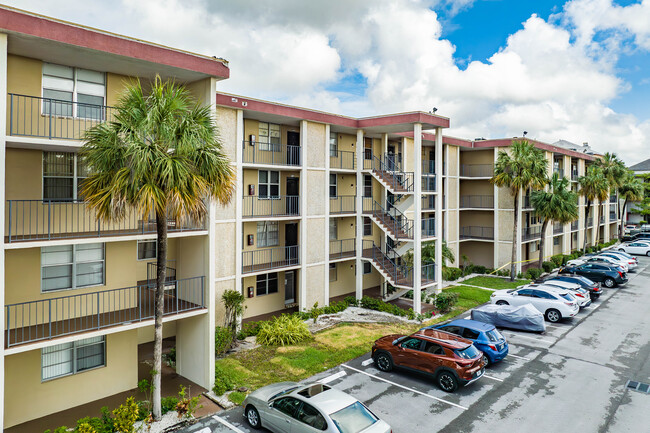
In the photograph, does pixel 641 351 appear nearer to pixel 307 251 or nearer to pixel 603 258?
pixel 307 251

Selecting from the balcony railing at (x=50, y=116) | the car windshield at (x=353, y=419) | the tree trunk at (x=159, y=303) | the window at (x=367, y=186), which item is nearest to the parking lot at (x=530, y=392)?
the tree trunk at (x=159, y=303)

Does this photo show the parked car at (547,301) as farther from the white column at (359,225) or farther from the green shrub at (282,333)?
the green shrub at (282,333)

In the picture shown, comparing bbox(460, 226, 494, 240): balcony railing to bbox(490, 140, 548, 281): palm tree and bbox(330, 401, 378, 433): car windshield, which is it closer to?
bbox(490, 140, 548, 281): palm tree

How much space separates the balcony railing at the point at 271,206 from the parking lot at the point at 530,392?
8.97 metres

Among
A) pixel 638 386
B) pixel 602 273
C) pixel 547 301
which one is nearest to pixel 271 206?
pixel 547 301

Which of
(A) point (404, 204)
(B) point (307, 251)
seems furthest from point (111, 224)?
(A) point (404, 204)

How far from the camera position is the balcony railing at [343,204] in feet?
82.3

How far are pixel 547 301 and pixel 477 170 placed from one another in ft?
53.6

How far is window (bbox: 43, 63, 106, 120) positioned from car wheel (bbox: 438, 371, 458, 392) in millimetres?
13617

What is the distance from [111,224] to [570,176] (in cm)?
4436

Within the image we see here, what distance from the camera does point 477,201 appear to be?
36.4 m

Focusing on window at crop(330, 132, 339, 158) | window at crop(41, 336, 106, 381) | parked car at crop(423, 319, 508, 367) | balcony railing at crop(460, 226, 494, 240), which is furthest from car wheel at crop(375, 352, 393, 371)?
balcony railing at crop(460, 226, 494, 240)

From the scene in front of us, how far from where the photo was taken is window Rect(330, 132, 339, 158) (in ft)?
82.8

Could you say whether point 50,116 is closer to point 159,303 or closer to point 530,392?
point 159,303
